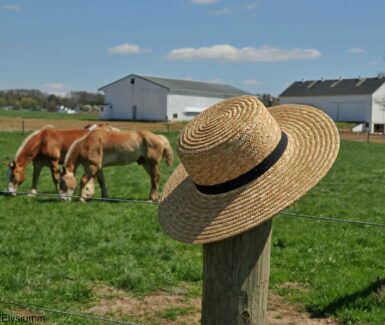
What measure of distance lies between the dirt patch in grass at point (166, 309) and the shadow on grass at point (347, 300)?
11 centimetres

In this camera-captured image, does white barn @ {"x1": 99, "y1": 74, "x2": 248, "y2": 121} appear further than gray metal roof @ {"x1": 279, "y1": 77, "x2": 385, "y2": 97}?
No

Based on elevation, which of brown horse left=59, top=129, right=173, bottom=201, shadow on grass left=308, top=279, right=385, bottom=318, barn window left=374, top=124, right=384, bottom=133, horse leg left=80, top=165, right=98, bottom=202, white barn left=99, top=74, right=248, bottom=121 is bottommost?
shadow on grass left=308, top=279, right=385, bottom=318

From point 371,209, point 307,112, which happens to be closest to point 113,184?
point 371,209

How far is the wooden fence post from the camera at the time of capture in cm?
253

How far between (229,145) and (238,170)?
0.40ft

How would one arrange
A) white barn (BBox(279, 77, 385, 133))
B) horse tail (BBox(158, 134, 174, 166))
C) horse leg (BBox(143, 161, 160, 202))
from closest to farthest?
1. horse leg (BBox(143, 161, 160, 202))
2. horse tail (BBox(158, 134, 174, 166))
3. white barn (BBox(279, 77, 385, 133))

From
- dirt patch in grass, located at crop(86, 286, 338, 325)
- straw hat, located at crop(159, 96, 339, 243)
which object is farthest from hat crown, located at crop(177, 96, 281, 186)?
dirt patch in grass, located at crop(86, 286, 338, 325)

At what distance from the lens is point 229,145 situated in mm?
2557

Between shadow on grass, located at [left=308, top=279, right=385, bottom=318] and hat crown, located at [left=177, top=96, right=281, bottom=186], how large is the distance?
3201 mm

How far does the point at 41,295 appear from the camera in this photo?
575cm

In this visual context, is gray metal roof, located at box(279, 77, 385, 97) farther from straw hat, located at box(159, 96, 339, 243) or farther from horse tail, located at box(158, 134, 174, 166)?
straw hat, located at box(159, 96, 339, 243)

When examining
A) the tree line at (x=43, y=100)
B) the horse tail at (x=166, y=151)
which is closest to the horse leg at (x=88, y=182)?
the horse tail at (x=166, y=151)

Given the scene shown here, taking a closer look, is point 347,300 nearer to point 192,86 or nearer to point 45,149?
point 45,149

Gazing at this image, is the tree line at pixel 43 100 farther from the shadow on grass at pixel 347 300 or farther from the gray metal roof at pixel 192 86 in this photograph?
the shadow on grass at pixel 347 300
